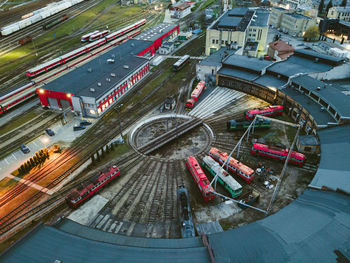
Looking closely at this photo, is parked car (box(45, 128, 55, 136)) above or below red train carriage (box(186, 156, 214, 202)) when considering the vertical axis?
below

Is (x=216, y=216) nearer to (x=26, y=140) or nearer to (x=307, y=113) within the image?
(x=307, y=113)

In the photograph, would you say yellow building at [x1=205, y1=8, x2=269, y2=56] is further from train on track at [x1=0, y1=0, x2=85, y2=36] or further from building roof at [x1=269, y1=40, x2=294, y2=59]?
train on track at [x1=0, y1=0, x2=85, y2=36]

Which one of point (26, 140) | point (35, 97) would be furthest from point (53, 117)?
point (35, 97)

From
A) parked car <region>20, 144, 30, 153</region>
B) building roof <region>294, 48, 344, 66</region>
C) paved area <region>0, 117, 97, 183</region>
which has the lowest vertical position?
paved area <region>0, 117, 97, 183</region>

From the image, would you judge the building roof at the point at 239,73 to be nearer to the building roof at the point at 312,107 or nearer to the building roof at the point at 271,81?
the building roof at the point at 271,81

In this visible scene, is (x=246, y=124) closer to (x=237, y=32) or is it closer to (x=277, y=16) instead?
(x=237, y=32)

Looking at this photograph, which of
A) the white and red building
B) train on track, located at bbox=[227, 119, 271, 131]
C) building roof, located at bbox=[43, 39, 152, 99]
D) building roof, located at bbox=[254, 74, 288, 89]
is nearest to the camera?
train on track, located at bbox=[227, 119, 271, 131]

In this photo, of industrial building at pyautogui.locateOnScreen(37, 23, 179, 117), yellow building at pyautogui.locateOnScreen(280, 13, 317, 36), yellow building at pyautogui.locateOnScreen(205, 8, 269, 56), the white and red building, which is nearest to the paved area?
industrial building at pyautogui.locateOnScreen(37, 23, 179, 117)
